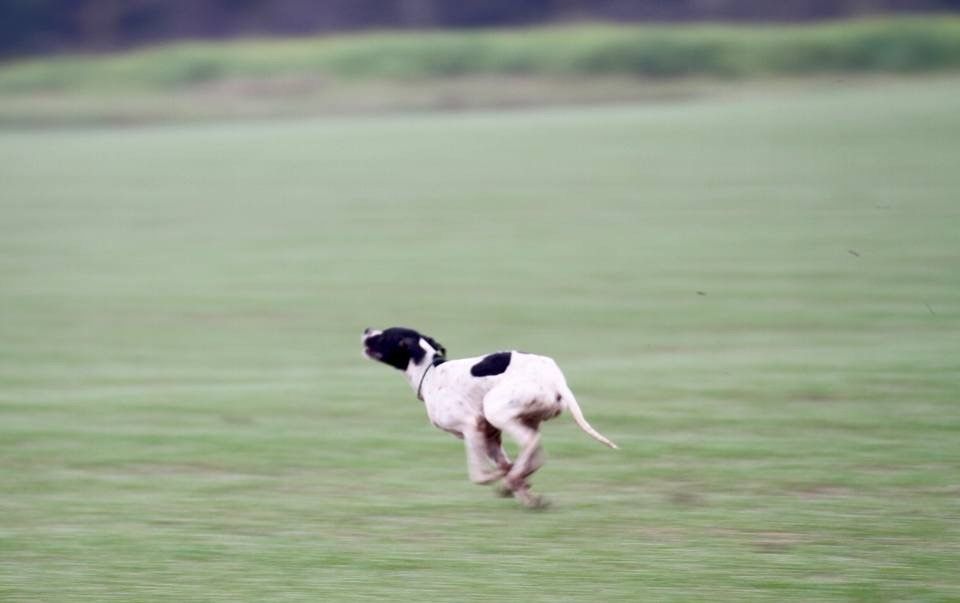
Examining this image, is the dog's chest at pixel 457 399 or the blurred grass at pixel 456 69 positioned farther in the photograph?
the blurred grass at pixel 456 69

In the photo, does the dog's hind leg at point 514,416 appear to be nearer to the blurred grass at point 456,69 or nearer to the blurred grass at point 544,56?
the blurred grass at point 456,69

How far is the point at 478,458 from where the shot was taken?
22.7ft

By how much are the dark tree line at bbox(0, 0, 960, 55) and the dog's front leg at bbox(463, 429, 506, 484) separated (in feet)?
181

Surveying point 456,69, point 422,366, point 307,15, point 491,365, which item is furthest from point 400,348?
point 307,15

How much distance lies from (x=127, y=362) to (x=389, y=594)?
7604 mm

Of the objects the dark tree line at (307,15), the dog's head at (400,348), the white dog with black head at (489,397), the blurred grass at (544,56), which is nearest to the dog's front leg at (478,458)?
the white dog with black head at (489,397)

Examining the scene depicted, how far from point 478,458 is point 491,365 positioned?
49cm

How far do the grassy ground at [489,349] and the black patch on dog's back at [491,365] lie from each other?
765 mm

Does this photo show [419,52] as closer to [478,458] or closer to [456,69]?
[456,69]

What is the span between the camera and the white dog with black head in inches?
262

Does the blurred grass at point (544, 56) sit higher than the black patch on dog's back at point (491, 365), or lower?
lower

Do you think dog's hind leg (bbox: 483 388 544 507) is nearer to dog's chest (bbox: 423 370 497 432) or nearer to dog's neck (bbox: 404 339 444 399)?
dog's chest (bbox: 423 370 497 432)

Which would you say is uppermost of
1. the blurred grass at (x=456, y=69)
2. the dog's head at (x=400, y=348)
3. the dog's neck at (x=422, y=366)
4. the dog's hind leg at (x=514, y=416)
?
the dog's head at (x=400, y=348)

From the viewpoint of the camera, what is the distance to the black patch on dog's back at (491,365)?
6.78 m
